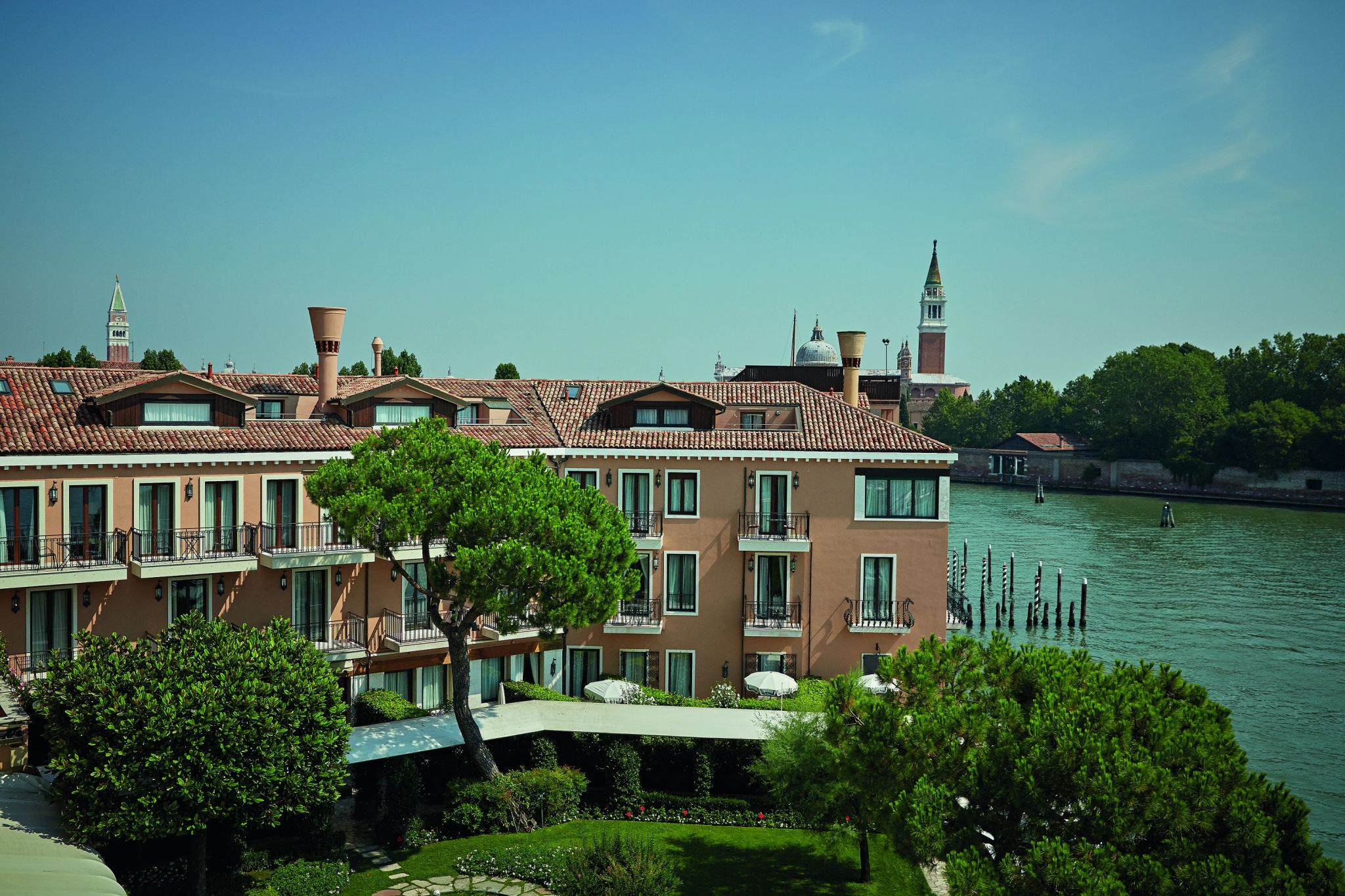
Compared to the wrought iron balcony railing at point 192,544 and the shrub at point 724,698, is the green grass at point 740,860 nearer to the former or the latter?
the shrub at point 724,698

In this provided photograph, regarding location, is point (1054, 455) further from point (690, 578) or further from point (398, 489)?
point (398, 489)

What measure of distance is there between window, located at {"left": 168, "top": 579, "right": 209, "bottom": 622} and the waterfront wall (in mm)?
105148

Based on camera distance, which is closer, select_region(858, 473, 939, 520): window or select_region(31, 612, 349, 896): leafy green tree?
select_region(31, 612, 349, 896): leafy green tree

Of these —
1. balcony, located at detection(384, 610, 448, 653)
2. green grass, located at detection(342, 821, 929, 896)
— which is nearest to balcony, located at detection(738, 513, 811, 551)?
green grass, located at detection(342, 821, 929, 896)

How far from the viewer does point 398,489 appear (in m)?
24.1

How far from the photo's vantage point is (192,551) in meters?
26.3

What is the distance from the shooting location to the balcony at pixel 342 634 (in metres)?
27.7

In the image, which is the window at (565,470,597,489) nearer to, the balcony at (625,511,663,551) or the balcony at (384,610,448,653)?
the balcony at (625,511,663,551)

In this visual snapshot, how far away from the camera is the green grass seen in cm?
2205

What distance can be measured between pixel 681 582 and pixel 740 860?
984cm

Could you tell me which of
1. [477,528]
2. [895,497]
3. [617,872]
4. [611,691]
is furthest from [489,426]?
[617,872]

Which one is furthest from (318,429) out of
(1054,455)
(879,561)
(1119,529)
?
(1054,455)

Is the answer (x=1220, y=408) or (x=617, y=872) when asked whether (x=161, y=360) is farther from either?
(x=1220, y=408)

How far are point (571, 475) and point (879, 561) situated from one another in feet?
29.8
